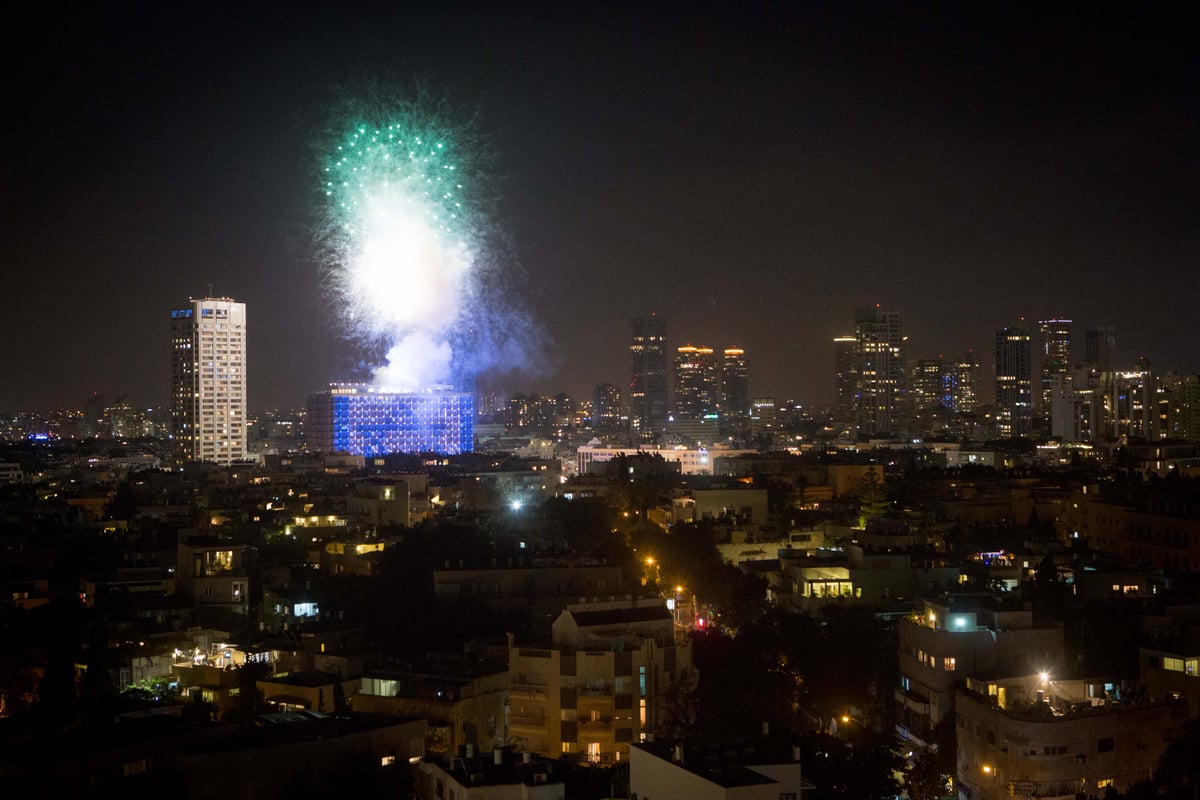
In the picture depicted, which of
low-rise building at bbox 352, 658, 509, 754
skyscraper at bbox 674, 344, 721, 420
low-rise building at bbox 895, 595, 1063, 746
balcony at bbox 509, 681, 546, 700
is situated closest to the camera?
low-rise building at bbox 352, 658, 509, 754

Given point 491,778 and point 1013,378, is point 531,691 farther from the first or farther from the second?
point 1013,378

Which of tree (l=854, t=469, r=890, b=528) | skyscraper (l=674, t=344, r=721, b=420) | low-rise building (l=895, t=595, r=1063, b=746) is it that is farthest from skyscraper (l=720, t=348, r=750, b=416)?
low-rise building (l=895, t=595, r=1063, b=746)

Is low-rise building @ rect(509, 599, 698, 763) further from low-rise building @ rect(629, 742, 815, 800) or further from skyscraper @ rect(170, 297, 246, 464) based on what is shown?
skyscraper @ rect(170, 297, 246, 464)

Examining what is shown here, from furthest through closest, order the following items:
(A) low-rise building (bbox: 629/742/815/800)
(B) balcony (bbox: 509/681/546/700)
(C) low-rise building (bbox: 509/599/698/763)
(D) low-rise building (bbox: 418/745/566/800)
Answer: (B) balcony (bbox: 509/681/546/700) < (C) low-rise building (bbox: 509/599/698/763) < (D) low-rise building (bbox: 418/745/566/800) < (A) low-rise building (bbox: 629/742/815/800)

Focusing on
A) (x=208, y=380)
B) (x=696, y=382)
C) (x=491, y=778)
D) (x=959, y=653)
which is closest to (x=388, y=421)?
(x=208, y=380)

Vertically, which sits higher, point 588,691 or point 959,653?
point 959,653

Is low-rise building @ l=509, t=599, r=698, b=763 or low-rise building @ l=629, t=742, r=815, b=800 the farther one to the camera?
low-rise building @ l=509, t=599, r=698, b=763
